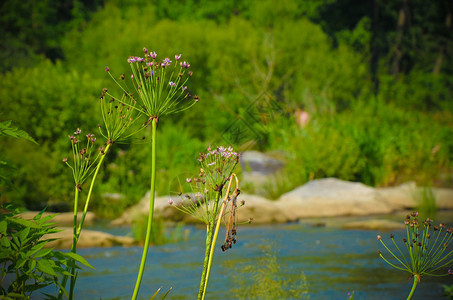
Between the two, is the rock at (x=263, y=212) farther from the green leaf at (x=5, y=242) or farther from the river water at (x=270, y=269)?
the green leaf at (x=5, y=242)

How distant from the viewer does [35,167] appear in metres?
9.48

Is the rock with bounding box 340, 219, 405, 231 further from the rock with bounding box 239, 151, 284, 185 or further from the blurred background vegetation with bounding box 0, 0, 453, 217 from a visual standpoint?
the rock with bounding box 239, 151, 284, 185

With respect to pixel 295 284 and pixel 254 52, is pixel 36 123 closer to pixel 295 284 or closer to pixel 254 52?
pixel 295 284

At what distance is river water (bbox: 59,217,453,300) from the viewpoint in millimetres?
5020

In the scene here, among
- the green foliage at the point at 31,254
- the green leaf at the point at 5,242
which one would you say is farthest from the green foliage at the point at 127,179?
the green leaf at the point at 5,242

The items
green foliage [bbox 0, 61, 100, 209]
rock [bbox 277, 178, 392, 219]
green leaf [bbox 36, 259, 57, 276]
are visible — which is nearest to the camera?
green leaf [bbox 36, 259, 57, 276]

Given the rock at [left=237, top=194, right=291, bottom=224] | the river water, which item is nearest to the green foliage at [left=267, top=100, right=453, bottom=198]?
the rock at [left=237, top=194, right=291, bottom=224]

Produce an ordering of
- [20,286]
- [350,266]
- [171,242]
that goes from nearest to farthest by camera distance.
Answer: [20,286], [350,266], [171,242]

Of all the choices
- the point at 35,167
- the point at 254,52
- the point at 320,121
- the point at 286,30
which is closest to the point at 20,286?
the point at 35,167

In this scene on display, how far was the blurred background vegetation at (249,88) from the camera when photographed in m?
9.88

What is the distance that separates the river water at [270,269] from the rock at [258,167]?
3.96 metres

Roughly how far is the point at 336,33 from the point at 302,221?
86.5 feet

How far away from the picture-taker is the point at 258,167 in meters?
13.6

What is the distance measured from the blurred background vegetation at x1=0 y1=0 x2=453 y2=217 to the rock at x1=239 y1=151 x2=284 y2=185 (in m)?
0.51
